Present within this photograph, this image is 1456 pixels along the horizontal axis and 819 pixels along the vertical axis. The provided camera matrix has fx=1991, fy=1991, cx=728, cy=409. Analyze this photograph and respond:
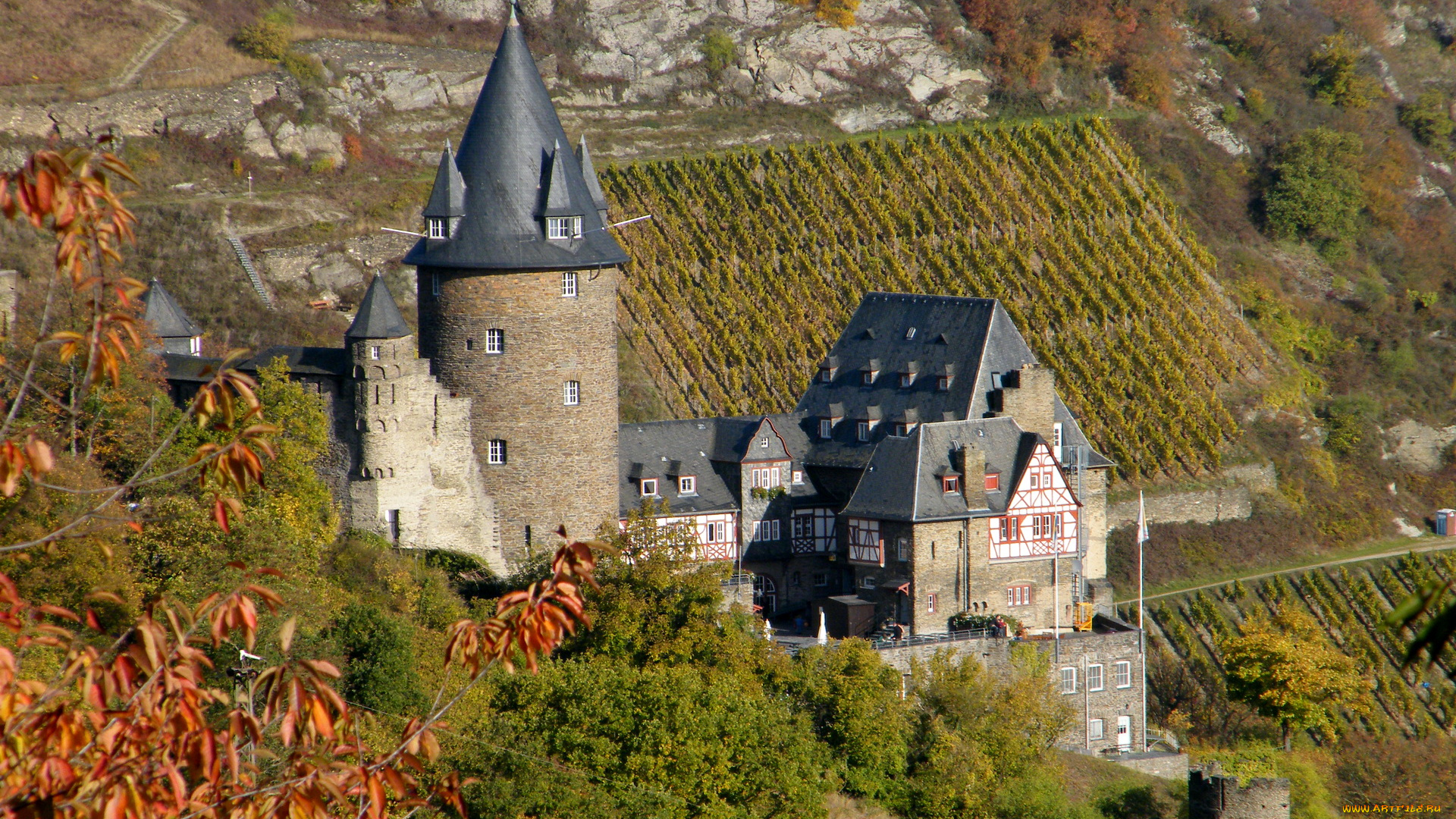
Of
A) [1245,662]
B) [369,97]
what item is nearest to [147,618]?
[1245,662]

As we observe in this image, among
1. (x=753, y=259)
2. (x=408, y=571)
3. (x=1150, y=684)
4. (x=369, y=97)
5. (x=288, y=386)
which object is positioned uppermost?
(x=369, y=97)

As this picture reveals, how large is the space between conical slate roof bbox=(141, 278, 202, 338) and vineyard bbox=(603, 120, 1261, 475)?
16798 millimetres

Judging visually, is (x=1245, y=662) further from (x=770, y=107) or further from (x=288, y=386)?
(x=770, y=107)

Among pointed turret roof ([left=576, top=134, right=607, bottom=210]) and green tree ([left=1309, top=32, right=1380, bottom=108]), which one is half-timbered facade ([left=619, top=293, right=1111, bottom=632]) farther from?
green tree ([left=1309, top=32, right=1380, bottom=108])

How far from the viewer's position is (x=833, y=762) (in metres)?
38.2

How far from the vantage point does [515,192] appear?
41.8m

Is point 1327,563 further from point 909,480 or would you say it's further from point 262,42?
point 262,42

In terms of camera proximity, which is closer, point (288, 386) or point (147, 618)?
point (147, 618)

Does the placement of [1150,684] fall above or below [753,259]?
below

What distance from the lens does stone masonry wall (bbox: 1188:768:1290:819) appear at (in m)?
42.2

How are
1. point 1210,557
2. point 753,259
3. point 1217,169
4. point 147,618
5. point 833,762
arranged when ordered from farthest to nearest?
point 1217,169, point 753,259, point 1210,557, point 833,762, point 147,618

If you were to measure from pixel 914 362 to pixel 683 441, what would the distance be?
5.97m

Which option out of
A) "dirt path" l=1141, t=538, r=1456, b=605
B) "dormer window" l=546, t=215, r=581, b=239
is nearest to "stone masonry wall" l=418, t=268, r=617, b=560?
"dormer window" l=546, t=215, r=581, b=239

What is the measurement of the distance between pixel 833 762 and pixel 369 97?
113 feet
